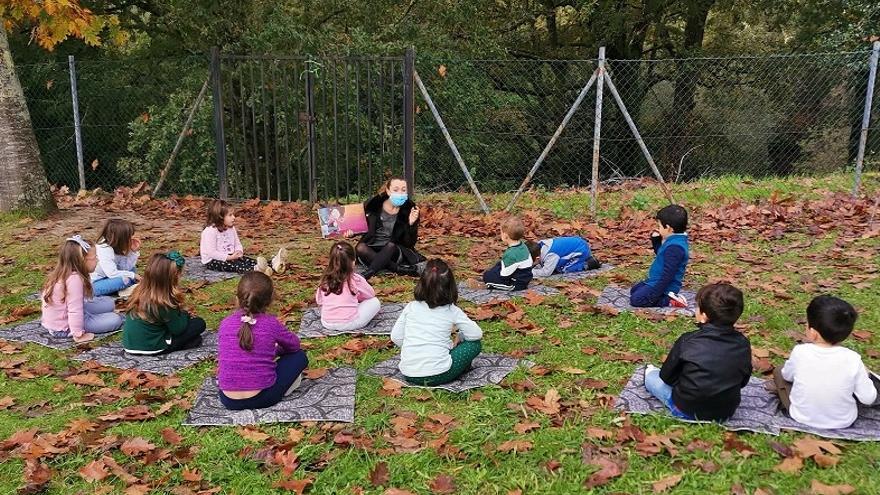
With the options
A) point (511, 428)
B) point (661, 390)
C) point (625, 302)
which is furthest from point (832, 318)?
point (625, 302)

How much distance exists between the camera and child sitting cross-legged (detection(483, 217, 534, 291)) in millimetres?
6879

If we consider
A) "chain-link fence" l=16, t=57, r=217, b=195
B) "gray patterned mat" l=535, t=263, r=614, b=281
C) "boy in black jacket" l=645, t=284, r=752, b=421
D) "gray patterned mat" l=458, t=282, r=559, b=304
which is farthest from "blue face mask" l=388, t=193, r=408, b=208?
"chain-link fence" l=16, t=57, r=217, b=195

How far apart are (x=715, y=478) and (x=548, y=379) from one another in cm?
146

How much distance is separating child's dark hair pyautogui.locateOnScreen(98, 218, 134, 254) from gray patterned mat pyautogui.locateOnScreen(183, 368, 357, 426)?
252cm

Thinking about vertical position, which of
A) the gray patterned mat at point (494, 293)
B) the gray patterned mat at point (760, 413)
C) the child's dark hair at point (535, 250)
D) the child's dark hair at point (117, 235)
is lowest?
the gray patterned mat at point (760, 413)

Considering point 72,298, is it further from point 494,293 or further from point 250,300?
point 494,293

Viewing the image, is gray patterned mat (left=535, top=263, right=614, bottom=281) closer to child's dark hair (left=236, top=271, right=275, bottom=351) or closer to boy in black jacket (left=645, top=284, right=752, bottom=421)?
boy in black jacket (left=645, top=284, right=752, bottom=421)

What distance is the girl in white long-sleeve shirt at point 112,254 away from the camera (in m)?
6.65

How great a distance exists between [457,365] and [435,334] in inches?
11.0

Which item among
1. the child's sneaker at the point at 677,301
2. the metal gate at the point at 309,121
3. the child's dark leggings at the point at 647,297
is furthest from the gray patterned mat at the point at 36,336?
the metal gate at the point at 309,121

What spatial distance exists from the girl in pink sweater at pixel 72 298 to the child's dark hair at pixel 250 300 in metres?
2.08

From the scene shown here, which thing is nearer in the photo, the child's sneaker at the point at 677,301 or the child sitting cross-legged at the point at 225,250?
the child's sneaker at the point at 677,301

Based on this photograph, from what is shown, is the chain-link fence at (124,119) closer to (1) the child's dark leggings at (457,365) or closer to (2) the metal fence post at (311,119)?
(2) the metal fence post at (311,119)

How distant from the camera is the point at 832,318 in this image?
3812 mm
